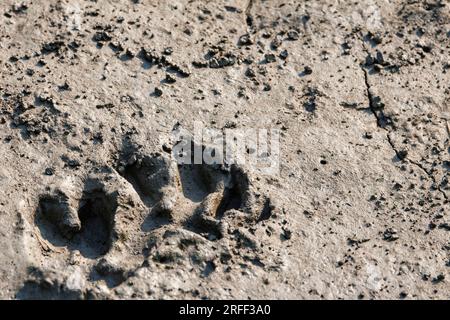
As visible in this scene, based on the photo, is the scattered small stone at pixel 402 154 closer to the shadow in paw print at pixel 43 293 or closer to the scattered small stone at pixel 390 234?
the scattered small stone at pixel 390 234

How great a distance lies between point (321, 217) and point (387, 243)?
286 millimetres

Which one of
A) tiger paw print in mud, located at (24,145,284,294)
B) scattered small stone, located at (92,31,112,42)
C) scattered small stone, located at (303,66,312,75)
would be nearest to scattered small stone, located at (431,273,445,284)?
tiger paw print in mud, located at (24,145,284,294)

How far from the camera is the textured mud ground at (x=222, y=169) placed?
340 centimetres

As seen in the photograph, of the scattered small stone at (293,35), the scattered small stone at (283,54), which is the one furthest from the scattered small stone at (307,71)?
the scattered small stone at (293,35)

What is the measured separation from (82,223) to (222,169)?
2.04ft

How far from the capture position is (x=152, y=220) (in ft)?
11.7

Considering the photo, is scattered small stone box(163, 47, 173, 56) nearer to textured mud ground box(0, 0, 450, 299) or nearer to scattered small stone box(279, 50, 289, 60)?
textured mud ground box(0, 0, 450, 299)

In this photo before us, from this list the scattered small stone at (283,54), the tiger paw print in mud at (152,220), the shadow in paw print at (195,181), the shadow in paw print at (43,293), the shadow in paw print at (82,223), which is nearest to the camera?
the shadow in paw print at (43,293)

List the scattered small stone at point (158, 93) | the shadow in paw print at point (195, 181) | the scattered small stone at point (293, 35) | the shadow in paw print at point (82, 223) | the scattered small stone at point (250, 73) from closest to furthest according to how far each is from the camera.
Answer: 1. the shadow in paw print at point (82, 223)
2. the shadow in paw print at point (195, 181)
3. the scattered small stone at point (158, 93)
4. the scattered small stone at point (250, 73)
5. the scattered small stone at point (293, 35)

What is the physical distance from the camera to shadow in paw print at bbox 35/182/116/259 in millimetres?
3521

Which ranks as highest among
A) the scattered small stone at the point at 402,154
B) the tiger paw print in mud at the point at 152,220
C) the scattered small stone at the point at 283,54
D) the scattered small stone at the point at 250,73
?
the scattered small stone at the point at 283,54

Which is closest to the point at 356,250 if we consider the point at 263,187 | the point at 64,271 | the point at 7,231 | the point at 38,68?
the point at 263,187

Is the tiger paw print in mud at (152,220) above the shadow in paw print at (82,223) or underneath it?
above

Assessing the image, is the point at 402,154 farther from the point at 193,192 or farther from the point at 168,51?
the point at 168,51
